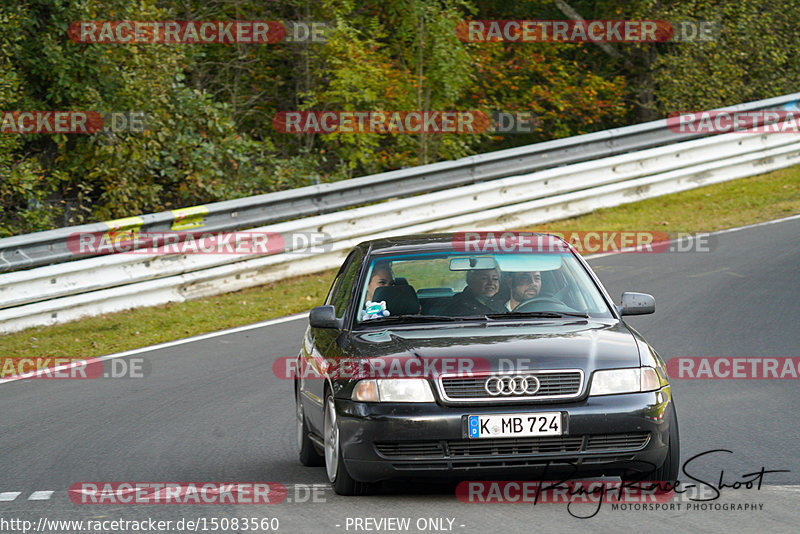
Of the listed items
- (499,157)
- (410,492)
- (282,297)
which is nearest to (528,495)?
(410,492)

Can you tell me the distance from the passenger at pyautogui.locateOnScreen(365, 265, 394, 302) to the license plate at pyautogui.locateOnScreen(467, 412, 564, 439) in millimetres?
1605

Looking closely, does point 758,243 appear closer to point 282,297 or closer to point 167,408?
point 282,297

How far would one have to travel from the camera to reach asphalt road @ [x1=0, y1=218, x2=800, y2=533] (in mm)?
5754

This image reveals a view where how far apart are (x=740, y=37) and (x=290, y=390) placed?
16219 mm

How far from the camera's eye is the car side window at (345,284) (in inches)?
291

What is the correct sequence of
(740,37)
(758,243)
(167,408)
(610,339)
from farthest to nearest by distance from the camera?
(740,37), (758,243), (167,408), (610,339)

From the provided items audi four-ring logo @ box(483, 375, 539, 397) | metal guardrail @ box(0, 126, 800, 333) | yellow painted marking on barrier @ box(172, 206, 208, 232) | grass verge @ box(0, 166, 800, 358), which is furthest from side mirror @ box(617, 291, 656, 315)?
yellow painted marking on barrier @ box(172, 206, 208, 232)

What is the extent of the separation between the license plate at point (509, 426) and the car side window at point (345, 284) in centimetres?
169

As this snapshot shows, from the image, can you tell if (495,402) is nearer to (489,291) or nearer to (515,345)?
(515,345)

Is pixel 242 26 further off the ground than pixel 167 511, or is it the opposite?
pixel 242 26

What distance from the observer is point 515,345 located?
602 centimetres

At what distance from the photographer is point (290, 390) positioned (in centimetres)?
984

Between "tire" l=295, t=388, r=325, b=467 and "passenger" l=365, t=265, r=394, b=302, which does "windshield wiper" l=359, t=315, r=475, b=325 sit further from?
"tire" l=295, t=388, r=325, b=467

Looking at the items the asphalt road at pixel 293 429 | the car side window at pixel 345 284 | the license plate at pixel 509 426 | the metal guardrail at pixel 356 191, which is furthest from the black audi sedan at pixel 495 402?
the metal guardrail at pixel 356 191
